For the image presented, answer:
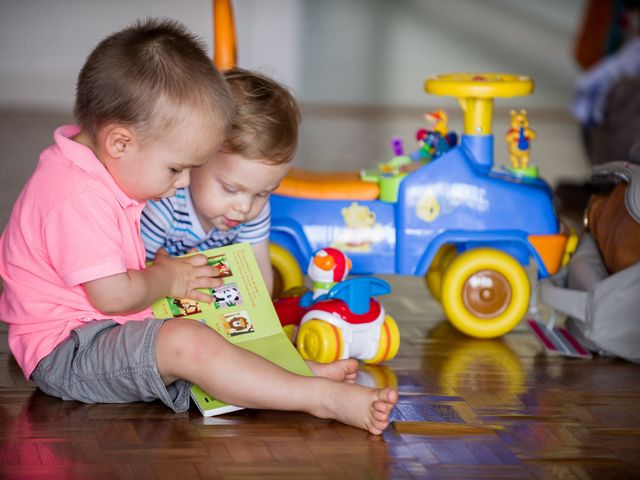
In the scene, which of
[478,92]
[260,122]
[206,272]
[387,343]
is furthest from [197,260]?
[478,92]

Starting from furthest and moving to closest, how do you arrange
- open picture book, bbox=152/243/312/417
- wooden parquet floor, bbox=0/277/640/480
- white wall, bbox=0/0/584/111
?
A: white wall, bbox=0/0/584/111, open picture book, bbox=152/243/312/417, wooden parquet floor, bbox=0/277/640/480

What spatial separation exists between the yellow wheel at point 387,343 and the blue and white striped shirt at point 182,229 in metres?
0.32

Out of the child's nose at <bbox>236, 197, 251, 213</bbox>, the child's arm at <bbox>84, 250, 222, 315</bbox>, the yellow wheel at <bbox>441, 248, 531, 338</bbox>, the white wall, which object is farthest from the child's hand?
the white wall

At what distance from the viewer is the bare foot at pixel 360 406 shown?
4.48ft

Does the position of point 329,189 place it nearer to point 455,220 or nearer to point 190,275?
point 455,220

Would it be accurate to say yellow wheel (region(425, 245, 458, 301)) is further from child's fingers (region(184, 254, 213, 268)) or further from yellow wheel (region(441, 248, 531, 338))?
child's fingers (region(184, 254, 213, 268))

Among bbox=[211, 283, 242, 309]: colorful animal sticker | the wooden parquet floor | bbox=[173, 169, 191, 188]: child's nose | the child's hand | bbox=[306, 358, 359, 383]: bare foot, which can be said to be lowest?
the wooden parquet floor

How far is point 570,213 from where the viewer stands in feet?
10.4

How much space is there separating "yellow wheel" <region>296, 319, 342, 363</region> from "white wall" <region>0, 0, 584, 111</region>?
Result: 419cm

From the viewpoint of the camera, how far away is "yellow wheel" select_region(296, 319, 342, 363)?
1.67 meters

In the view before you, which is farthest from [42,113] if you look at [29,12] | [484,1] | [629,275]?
[629,275]

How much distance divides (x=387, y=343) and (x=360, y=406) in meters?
0.36

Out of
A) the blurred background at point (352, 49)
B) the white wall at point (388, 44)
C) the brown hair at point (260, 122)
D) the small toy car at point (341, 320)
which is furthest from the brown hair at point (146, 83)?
the white wall at point (388, 44)

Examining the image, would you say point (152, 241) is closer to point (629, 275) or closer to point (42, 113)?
point (629, 275)
